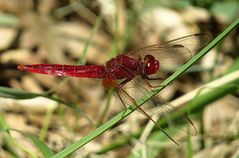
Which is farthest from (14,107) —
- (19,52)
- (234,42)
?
(234,42)

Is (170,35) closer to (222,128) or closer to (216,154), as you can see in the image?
(222,128)

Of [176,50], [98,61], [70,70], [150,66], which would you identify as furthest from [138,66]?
[98,61]

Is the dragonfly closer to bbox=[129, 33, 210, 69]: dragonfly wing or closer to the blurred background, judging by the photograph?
bbox=[129, 33, 210, 69]: dragonfly wing

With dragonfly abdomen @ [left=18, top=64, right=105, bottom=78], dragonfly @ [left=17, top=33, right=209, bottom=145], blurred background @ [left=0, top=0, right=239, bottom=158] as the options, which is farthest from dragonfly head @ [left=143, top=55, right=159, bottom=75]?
blurred background @ [left=0, top=0, right=239, bottom=158]

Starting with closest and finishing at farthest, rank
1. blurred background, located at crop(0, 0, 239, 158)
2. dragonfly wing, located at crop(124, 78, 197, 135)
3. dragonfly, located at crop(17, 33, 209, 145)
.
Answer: dragonfly wing, located at crop(124, 78, 197, 135), dragonfly, located at crop(17, 33, 209, 145), blurred background, located at crop(0, 0, 239, 158)

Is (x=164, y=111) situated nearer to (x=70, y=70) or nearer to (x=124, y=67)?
(x=124, y=67)

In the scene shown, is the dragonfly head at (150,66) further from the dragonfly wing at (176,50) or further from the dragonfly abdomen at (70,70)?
the dragonfly abdomen at (70,70)

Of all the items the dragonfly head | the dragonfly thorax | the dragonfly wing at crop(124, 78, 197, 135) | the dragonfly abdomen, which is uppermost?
the dragonfly abdomen
